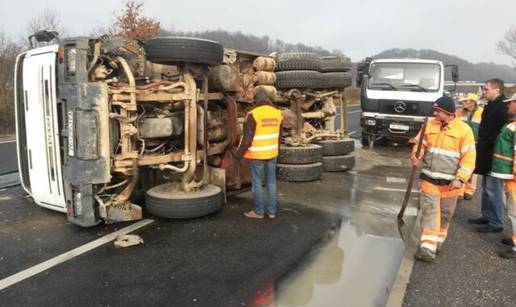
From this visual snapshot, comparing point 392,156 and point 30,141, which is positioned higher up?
point 30,141

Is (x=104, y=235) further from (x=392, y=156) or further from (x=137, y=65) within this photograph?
(x=392, y=156)

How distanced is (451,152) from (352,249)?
4.42 ft

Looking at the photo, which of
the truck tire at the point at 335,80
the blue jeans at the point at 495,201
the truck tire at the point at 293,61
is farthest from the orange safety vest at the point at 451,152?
the truck tire at the point at 335,80

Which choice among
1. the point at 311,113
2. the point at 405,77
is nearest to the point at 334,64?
the point at 311,113

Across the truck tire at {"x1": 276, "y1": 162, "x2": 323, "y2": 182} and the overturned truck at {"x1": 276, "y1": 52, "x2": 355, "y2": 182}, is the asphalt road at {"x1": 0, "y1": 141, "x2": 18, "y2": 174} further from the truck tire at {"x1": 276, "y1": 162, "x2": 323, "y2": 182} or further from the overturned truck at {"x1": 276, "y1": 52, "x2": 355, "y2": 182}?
the overturned truck at {"x1": 276, "y1": 52, "x2": 355, "y2": 182}

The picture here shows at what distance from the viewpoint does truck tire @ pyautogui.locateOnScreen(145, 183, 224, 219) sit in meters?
5.23

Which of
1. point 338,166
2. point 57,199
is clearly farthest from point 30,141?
point 338,166

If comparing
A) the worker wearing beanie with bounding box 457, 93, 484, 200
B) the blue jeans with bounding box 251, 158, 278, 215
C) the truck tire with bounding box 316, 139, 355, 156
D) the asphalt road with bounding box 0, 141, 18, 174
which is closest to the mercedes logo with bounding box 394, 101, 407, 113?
the truck tire with bounding box 316, 139, 355, 156

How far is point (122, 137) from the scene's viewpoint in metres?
4.95

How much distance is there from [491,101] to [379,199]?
2039 millimetres

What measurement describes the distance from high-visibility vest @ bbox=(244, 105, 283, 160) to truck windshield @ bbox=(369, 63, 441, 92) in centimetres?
677

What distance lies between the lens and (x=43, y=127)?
16.8ft

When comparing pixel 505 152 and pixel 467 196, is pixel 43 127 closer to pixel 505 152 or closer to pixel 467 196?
pixel 505 152

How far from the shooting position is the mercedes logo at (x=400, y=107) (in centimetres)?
1116
